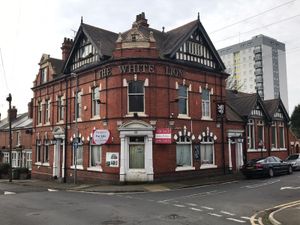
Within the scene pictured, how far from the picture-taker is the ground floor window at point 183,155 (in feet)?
84.6

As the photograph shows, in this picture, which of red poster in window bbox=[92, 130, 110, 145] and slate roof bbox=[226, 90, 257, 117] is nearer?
red poster in window bbox=[92, 130, 110, 145]

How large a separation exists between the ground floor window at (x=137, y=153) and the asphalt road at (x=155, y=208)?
15.0 feet

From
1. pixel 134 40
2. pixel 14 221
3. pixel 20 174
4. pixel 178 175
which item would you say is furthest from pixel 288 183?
pixel 20 174

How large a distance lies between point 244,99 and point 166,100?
12963 mm

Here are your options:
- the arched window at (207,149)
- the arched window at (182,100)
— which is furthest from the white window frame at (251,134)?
the arched window at (182,100)

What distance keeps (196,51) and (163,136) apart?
25.5ft

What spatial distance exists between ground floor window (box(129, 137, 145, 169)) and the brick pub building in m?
0.07

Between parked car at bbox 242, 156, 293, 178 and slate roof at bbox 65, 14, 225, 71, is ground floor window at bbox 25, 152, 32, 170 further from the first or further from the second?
parked car at bbox 242, 156, 293, 178

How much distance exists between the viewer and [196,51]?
28.3 m

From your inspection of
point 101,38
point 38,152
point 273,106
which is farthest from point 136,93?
point 273,106

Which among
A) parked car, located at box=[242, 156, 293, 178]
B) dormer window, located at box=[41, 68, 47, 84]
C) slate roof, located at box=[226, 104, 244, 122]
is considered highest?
dormer window, located at box=[41, 68, 47, 84]

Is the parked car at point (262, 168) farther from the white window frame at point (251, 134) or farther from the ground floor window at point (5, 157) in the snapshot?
the ground floor window at point (5, 157)

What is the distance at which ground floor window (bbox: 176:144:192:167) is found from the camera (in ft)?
84.6

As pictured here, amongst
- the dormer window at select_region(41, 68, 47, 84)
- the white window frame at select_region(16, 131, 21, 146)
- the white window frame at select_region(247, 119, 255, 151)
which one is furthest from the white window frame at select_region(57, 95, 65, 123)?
the white window frame at select_region(247, 119, 255, 151)
